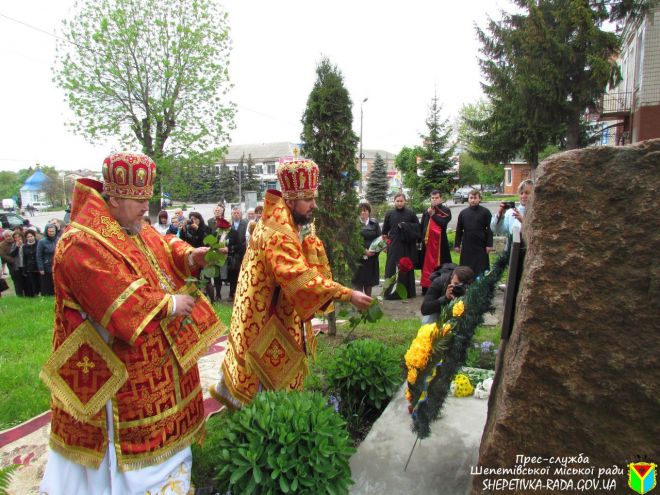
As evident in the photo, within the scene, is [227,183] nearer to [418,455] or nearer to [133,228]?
[133,228]

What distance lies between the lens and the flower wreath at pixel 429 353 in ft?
9.43

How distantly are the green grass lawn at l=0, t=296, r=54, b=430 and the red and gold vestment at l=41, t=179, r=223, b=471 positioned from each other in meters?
2.32

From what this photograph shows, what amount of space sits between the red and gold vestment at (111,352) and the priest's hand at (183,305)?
0.04 metres

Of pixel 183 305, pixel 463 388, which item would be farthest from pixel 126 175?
pixel 463 388

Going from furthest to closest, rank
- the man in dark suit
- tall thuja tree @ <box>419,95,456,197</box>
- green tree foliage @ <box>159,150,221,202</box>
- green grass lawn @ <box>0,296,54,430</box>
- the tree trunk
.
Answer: tall thuja tree @ <box>419,95,456,197</box>, green tree foliage @ <box>159,150,221,202</box>, the man in dark suit, the tree trunk, green grass lawn @ <box>0,296,54,430</box>

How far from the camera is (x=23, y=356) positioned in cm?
600

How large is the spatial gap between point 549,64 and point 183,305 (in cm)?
1793

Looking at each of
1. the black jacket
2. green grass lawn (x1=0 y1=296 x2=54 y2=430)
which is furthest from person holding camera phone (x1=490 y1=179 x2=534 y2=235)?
green grass lawn (x1=0 y1=296 x2=54 y2=430)

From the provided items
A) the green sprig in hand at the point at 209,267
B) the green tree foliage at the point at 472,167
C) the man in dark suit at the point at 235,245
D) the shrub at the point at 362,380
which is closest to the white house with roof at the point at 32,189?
the green tree foliage at the point at 472,167

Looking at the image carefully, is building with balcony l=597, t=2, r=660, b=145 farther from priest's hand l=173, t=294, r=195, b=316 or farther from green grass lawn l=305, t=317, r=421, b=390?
priest's hand l=173, t=294, r=195, b=316

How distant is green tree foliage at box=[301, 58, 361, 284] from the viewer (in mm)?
5887

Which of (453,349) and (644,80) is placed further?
(644,80)

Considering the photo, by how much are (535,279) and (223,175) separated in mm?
58452

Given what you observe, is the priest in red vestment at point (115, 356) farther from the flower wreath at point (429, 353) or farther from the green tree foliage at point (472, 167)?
the green tree foliage at point (472, 167)
